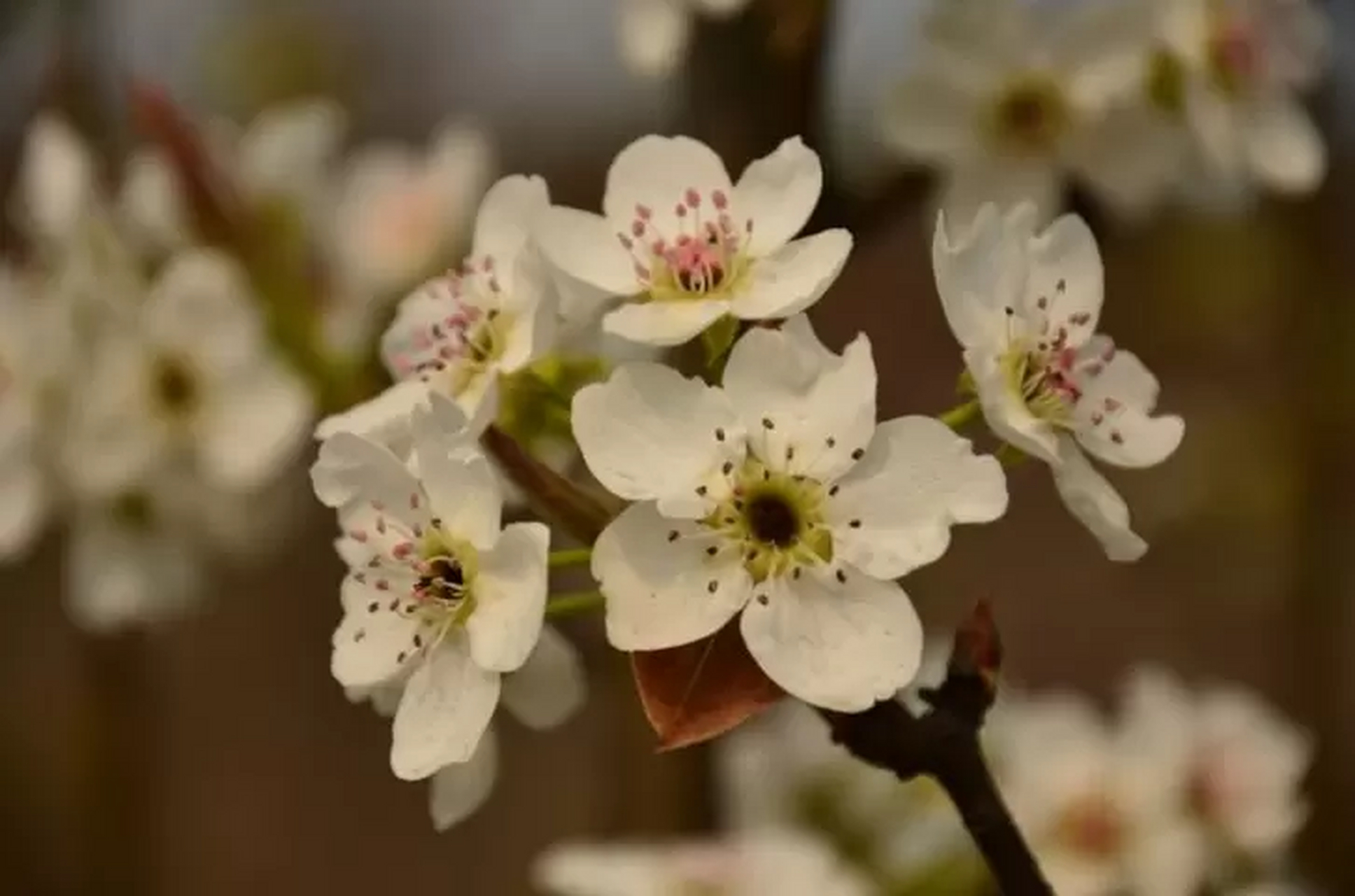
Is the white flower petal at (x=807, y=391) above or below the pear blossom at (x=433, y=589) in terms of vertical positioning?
above

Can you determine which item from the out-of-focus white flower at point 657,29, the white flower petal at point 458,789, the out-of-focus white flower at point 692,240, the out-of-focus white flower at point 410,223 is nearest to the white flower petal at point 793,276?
the out-of-focus white flower at point 692,240

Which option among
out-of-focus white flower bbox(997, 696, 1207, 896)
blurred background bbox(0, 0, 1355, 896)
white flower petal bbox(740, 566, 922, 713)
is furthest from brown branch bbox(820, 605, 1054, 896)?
blurred background bbox(0, 0, 1355, 896)

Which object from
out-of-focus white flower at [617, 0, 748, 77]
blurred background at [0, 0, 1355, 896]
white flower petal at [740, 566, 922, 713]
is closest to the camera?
white flower petal at [740, 566, 922, 713]

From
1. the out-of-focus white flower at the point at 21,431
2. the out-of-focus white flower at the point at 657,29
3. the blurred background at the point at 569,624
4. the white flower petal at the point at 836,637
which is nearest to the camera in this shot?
the white flower petal at the point at 836,637

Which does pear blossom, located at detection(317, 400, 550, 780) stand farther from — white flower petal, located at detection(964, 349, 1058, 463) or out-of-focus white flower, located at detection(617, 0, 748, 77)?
out-of-focus white flower, located at detection(617, 0, 748, 77)

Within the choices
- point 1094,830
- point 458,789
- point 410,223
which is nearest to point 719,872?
point 1094,830

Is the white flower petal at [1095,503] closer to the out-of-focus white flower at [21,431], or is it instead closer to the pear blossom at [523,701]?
the pear blossom at [523,701]

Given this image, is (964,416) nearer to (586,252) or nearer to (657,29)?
(586,252)

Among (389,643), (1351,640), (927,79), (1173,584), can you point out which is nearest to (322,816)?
(1173,584)
